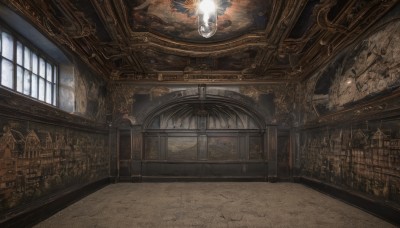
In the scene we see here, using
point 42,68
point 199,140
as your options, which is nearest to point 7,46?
point 42,68

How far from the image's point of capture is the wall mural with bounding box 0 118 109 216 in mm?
4844

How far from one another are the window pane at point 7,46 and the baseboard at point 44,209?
9.65 ft

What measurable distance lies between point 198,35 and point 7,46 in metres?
4.49

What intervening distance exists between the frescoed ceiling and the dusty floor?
4.02m

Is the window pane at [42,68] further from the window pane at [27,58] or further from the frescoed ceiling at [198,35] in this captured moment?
the frescoed ceiling at [198,35]

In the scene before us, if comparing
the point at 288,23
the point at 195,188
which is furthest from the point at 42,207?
the point at 288,23

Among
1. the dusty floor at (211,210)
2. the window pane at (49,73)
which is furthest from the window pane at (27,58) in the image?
the dusty floor at (211,210)

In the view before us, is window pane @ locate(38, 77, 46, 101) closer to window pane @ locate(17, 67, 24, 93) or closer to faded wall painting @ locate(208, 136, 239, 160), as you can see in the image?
window pane @ locate(17, 67, 24, 93)

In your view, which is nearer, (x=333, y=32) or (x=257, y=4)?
(x=257, y=4)

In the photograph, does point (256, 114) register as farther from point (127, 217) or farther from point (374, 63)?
point (127, 217)

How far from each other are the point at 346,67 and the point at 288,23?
2009mm

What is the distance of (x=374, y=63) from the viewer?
19.5ft

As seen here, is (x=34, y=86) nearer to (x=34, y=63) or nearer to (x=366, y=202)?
(x=34, y=63)

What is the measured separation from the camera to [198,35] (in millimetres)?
7848
